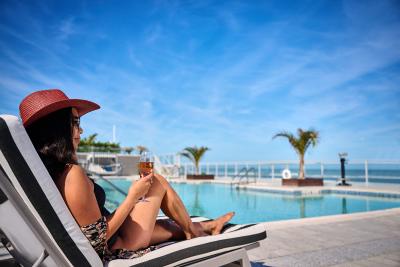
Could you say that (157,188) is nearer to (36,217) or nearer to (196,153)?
(36,217)

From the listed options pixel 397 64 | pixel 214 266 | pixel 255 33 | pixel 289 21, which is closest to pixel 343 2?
pixel 289 21

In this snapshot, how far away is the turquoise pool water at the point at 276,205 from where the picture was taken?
7551mm

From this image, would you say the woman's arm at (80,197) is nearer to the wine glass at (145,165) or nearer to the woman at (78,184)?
the woman at (78,184)

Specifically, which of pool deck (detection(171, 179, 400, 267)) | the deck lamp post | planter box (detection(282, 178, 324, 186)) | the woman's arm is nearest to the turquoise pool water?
planter box (detection(282, 178, 324, 186))

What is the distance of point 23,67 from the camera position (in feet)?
72.2

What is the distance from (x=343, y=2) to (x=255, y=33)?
1008 centimetres

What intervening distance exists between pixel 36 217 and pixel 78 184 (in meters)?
0.22

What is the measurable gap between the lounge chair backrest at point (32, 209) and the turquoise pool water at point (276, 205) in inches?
240

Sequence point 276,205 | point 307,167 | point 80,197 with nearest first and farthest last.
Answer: point 80,197
point 276,205
point 307,167

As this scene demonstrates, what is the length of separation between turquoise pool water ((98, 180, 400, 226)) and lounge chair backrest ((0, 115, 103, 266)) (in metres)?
6.10

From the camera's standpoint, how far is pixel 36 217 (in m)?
1.22

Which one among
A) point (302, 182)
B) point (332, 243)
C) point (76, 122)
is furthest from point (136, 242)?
point (302, 182)

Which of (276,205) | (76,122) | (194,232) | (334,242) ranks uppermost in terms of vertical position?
(76,122)

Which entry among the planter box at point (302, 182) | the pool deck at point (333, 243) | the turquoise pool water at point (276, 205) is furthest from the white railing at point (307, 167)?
the pool deck at point (333, 243)
